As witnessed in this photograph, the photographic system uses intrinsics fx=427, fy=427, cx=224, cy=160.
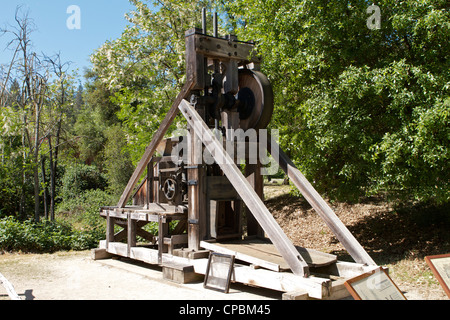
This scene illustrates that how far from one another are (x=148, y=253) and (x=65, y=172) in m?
14.8

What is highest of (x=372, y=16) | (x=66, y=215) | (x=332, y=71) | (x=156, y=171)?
(x=372, y=16)

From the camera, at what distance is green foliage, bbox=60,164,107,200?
19.6m

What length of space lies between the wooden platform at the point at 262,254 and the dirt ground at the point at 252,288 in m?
0.58

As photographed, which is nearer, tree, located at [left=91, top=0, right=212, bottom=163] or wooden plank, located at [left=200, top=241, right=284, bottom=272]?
wooden plank, located at [left=200, top=241, right=284, bottom=272]

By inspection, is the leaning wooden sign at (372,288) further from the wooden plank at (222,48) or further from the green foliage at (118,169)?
the green foliage at (118,169)

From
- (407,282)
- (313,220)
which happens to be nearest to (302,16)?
(407,282)

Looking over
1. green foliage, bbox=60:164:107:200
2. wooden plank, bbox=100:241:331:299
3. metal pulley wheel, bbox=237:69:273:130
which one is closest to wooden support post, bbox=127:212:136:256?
wooden plank, bbox=100:241:331:299

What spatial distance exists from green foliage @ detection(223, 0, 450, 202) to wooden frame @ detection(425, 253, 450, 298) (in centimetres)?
333

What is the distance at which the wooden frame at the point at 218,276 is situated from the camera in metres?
6.14

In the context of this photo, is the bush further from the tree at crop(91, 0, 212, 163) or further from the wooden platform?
the wooden platform

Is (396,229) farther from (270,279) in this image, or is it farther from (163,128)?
(163,128)

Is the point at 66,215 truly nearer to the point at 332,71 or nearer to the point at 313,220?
the point at 313,220

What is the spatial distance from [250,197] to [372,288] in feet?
6.68

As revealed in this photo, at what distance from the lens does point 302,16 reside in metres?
8.85
